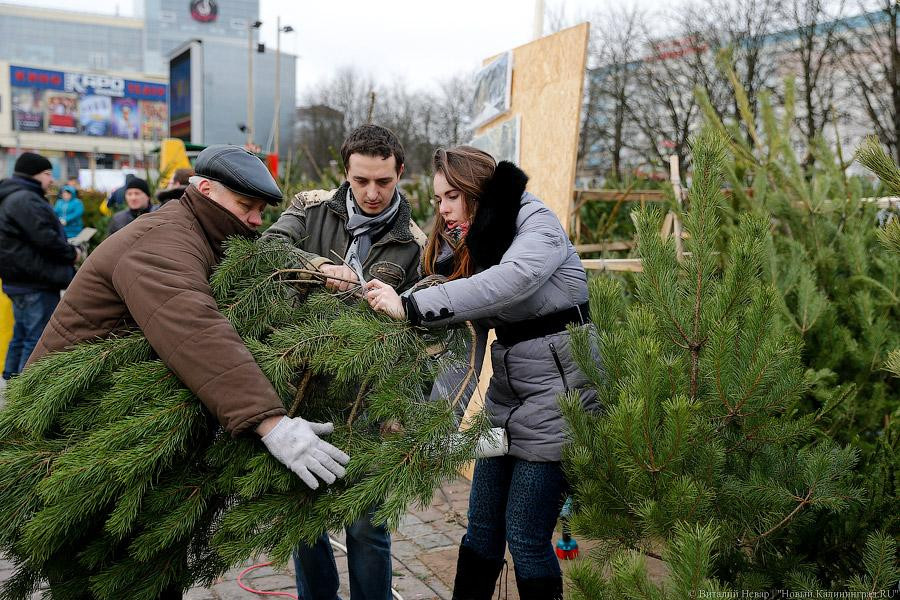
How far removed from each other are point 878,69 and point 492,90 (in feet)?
64.6

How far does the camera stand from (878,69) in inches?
829

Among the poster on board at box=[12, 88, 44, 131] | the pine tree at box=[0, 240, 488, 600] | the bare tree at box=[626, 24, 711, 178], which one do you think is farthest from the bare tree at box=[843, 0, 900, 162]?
the poster on board at box=[12, 88, 44, 131]

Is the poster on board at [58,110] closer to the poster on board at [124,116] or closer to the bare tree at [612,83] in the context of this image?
the poster on board at [124,116]

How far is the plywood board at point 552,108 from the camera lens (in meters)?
4.56

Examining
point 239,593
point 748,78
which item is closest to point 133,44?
point 748,78

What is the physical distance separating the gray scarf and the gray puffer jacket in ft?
1.87

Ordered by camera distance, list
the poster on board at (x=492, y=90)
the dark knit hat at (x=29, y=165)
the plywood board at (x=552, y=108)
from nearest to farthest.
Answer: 1. the plywood board at (x=552, y=108)
2. the poster on board at (x=492, y=90)
3. the dark knit hat at (x=29, y=165)

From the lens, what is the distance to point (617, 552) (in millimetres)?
1935

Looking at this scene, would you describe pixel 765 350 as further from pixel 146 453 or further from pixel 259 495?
pixel 146 453

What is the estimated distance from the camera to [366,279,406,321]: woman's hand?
221 centimetres

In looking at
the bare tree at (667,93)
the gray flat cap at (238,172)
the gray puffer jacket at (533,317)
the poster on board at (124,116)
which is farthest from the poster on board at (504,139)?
the poster on board at (124,116)

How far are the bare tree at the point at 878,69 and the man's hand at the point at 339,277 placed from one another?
19.5 m

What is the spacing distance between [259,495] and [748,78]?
25164 mm

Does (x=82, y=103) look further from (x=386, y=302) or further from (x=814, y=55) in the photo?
(x=386, y=302)
